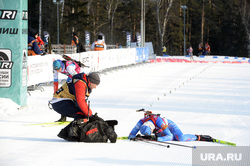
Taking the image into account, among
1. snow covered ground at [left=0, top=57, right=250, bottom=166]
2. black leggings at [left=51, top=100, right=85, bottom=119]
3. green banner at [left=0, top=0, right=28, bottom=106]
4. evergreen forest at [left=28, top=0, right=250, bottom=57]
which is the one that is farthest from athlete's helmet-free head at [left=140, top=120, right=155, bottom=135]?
evergreen forest at [left=28, top=0, right=250, bottom=57]

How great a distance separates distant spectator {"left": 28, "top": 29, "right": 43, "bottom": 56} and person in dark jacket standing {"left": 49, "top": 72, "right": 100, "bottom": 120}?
8.26m

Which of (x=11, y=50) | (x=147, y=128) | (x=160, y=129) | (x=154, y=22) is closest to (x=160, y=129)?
(x=160, y=129)

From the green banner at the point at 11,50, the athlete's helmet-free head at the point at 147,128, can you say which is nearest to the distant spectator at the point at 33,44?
the green banner at the point at 11,50

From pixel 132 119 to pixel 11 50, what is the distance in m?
3.84

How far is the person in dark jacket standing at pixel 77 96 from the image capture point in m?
8.53

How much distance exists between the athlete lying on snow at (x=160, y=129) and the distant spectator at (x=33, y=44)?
9.11m

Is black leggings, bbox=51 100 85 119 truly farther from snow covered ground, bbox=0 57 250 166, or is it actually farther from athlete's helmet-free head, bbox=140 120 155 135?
athlete's helmet-free head, bbox=140 120 155 135

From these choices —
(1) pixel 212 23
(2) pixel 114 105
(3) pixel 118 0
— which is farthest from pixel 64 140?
(1) pixel 212 23

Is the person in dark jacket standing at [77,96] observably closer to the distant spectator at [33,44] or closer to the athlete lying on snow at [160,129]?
the athlete lying on snow at [160,129]

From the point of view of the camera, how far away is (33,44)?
1741 centimetres

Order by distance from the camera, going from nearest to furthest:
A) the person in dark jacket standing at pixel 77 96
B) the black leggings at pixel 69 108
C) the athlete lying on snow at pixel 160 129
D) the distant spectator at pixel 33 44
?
the athlete lying on snow at pixel 160 129, the person in dark jacket standing at pixel 77 96, the black leggings at pixel 69 108, the distant spectator at pixel 33 44

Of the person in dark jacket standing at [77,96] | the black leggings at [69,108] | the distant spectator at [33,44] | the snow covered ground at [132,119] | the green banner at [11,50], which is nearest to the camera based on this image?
the snow covered ground at [132,119]

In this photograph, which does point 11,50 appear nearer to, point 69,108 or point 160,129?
point 69,108

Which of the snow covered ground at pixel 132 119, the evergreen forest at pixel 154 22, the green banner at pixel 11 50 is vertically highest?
the evergreen forest at pixel 154 22
